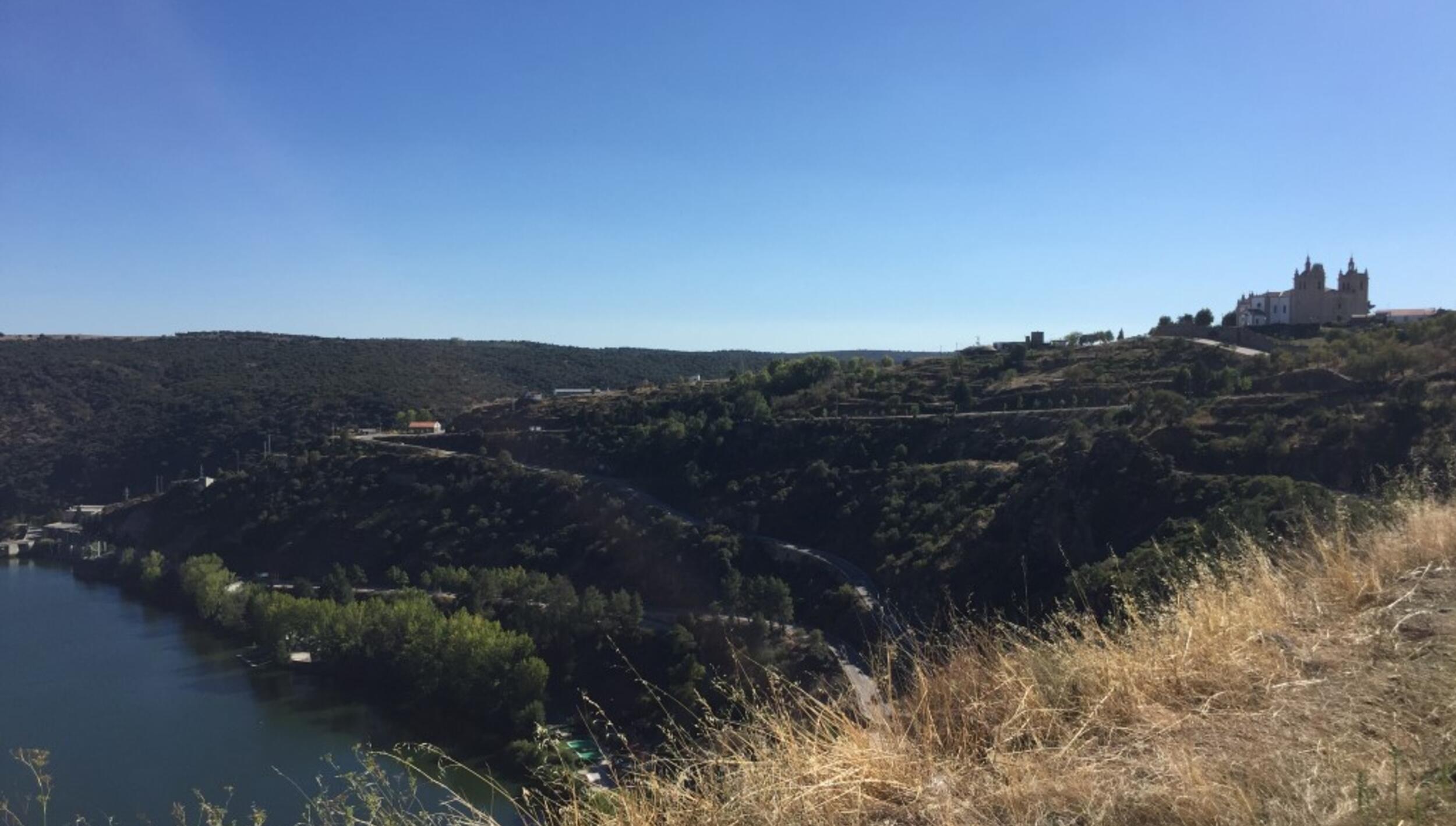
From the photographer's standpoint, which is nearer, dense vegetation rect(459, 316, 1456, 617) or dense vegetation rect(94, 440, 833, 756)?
dense vegetation rect(459, 316, 1456, 617)

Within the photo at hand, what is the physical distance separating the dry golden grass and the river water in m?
10.4

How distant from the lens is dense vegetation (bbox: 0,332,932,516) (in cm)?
4106

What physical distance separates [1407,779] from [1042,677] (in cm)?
109

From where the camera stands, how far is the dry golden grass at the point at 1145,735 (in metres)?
2.11

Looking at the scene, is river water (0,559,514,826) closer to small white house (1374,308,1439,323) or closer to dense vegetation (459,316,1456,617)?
dense vegetation (459,316,1456,617)

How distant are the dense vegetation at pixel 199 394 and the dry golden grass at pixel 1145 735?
1460 inches

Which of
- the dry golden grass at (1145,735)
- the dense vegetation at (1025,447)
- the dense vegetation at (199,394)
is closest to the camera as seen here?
Answer: the dry golden grass at (1145,735)

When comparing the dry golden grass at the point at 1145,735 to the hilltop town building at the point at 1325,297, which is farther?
the hilltop town building at the point at 1325,297

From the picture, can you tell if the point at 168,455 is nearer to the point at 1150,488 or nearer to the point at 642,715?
the point at 642,715

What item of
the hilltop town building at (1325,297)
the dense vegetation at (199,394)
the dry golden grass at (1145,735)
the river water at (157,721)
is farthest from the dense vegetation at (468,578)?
the hilltop town building at (1325,297)

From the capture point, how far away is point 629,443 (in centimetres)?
2897

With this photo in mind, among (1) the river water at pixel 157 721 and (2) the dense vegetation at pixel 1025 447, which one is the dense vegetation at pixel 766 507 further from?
(1) the river water at pixel 157 721

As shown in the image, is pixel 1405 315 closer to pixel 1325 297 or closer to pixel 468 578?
pixel 1325 297

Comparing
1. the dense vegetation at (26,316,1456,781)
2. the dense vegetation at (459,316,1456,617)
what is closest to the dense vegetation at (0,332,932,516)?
the dense vegetation at (26,316,1456,781)
